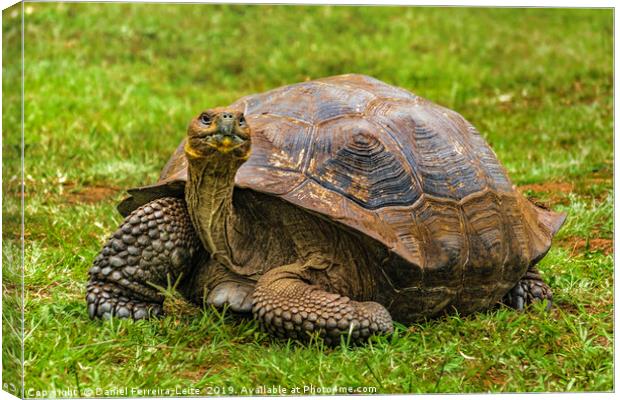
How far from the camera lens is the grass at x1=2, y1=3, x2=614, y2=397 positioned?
11.6ft

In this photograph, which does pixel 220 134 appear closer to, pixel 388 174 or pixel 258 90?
pixel 388 174

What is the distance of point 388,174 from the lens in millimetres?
4098

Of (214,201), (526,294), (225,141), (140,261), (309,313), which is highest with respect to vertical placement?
(225,141)

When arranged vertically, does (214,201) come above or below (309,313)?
above

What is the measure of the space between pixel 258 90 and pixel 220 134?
21.5ft

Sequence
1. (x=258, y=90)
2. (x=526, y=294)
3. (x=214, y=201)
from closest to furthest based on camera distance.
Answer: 1. (x=214, y=201)
2. (x=526, y=294)
3. (x=258, y=90)

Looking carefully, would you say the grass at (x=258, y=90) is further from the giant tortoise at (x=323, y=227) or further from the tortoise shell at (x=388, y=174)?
the tortoise shell at (x=388, y=174)

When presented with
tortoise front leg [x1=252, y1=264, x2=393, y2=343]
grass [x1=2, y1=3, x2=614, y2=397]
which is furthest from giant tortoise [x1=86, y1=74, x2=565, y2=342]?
grass [x1=2, y1=3, x2=614, y2=397]

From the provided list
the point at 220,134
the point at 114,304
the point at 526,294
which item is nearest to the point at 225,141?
the point at 220,134

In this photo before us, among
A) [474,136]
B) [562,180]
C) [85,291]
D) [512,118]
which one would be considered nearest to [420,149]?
[474,136]

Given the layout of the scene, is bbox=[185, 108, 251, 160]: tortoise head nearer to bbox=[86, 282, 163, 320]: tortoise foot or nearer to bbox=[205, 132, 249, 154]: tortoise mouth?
bbox=[205, 132, 249, 154]: tortoise mouth

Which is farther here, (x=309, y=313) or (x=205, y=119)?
(x=309, y=313)

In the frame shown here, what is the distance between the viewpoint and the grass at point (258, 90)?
3.54 metres

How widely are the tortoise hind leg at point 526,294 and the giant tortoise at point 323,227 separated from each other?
20 centimetres
